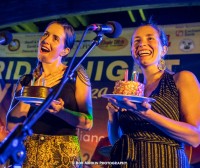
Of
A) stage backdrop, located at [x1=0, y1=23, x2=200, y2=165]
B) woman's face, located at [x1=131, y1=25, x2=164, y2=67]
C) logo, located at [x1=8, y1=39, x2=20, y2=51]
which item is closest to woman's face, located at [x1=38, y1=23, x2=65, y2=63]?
woman's face, located at [x1=131, y1=25, x2=164, y2=67]

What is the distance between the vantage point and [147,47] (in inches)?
96.0

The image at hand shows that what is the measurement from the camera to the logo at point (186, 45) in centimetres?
468

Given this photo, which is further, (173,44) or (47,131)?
(173,44)

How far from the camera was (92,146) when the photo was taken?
4812 millimetres

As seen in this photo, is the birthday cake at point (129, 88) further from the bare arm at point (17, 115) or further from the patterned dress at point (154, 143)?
the bare arm at point (17, 115)

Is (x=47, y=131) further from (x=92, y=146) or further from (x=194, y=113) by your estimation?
(x=92, y=146)

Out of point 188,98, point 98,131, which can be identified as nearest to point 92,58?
point 98,131

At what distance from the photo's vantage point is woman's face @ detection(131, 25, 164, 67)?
2436 mm

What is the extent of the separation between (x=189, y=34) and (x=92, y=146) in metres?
1.81

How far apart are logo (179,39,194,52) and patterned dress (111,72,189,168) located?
2446mm

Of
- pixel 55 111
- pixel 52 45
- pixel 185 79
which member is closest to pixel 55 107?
pixel 55 111

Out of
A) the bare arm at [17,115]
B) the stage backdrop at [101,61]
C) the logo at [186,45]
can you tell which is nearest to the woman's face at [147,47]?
the bare arm at [17,115]

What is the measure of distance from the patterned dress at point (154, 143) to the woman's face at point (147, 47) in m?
0.20

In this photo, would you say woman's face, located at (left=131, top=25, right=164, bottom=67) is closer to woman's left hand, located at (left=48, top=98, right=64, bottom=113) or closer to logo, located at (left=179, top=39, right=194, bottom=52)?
woman's left hand, located at (left=48, top=98, right=64, bottom=113)
